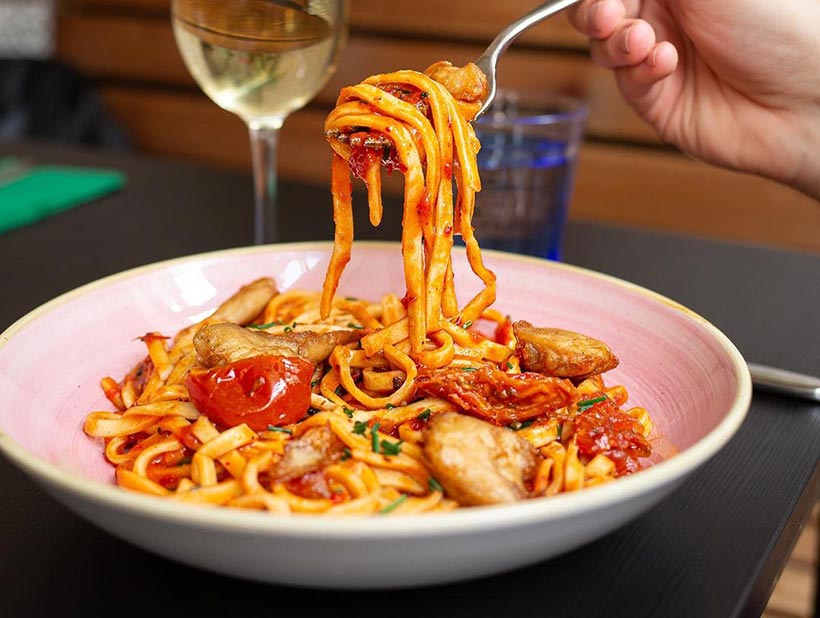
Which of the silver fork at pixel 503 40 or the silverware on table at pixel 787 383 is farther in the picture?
the silver fork at pixel 503 40

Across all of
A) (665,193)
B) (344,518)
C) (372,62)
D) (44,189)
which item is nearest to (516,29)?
(344,518)

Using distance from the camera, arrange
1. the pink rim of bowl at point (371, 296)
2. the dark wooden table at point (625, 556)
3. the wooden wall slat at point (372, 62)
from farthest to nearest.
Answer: the wooden wall slat at point (372, 62) < the dark wooden table at point (625, 556) < the pink rim of bowl at point (371, 296)

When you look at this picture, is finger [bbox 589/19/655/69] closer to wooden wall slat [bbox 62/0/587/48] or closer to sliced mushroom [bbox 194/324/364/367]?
sliced mushroom [bbox 194/324/364/367]

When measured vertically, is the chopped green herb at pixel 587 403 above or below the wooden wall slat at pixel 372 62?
above

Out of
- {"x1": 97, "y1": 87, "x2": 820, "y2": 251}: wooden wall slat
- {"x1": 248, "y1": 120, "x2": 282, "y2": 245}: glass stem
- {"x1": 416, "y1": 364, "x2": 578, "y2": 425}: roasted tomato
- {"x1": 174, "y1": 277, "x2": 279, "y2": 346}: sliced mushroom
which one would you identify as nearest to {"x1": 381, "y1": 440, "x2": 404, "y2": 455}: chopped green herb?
{"x1": 416, "y1": 364, "x2": 578, "y2": 425}: roasted tomato

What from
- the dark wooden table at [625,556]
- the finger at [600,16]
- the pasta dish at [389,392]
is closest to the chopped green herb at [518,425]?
the pasta dish at [389,392]

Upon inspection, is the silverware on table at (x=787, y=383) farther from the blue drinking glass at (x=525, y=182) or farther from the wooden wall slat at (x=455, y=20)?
the wooden wall slat at (x=455, y=20)
